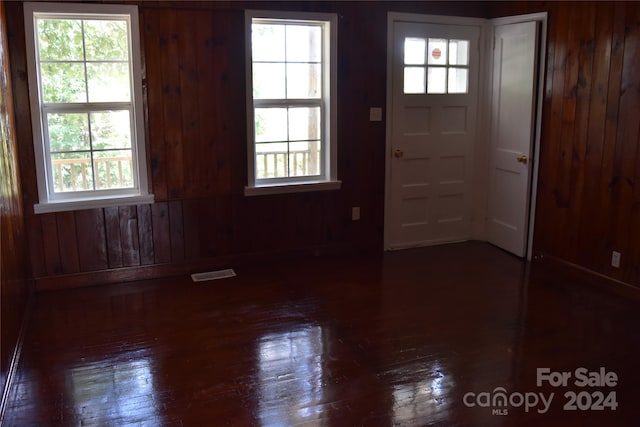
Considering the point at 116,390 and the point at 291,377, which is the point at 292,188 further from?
the point at 116,390

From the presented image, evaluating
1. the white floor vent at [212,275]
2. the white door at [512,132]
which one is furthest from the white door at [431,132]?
the white floor vent at [212,275]

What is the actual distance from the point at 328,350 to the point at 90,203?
2.10 metres

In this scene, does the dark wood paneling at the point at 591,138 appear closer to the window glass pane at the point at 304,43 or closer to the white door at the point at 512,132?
the white door at the point at 512,132

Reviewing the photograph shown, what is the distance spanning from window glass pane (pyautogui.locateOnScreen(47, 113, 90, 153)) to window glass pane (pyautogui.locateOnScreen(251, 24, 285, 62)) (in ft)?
4.48

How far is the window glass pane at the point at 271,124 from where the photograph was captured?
4516mm

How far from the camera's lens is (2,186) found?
9.60 ft

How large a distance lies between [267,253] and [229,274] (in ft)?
1.44

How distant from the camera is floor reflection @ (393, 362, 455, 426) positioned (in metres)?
2.53

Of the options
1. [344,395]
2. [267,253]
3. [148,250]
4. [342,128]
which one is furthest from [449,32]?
[344,395]

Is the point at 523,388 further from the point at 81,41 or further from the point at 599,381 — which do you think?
the point at 81,41

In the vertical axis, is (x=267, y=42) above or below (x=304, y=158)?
above

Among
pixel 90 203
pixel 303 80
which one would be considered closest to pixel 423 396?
pixel 90 203

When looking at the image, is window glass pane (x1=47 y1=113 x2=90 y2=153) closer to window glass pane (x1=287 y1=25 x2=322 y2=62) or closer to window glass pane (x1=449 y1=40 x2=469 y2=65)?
window glass pane (x1=287 y1=25 x2=322 y2=62)

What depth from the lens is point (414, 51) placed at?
488 cm
